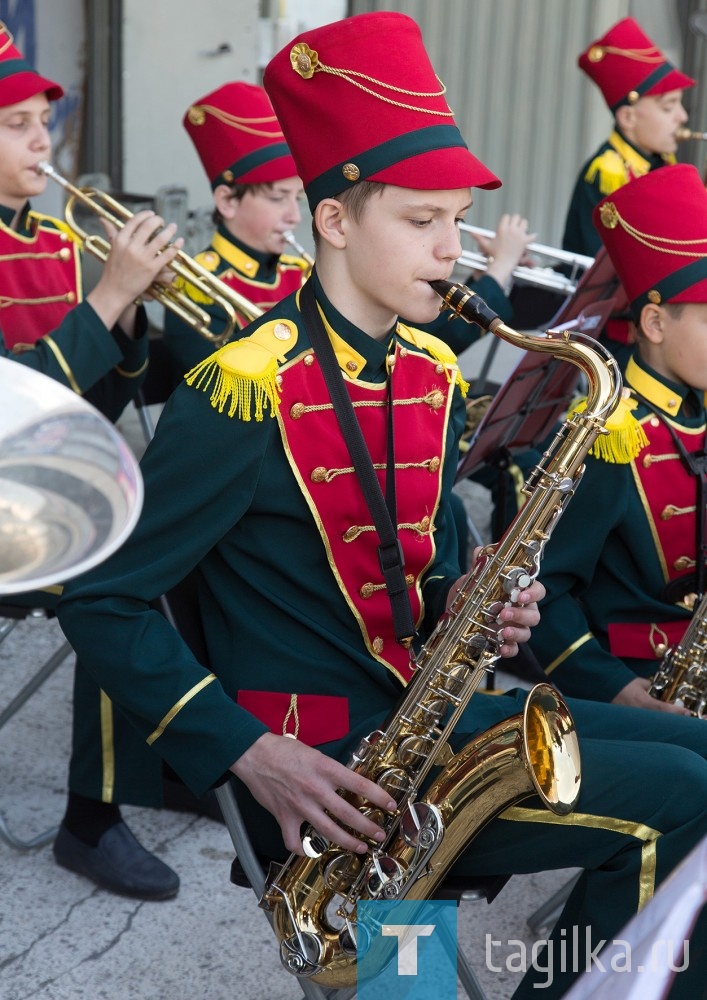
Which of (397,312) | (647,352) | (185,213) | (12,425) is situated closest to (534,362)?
(647,352)

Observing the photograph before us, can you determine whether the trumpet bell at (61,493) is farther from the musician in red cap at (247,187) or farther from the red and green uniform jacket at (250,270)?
the musician in red cap at (247,187)

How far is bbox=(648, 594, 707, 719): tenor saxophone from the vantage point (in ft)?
7.90

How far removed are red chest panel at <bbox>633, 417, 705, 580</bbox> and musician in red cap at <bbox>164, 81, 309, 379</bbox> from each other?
1.39 meters

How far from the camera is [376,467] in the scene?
6.54 feet

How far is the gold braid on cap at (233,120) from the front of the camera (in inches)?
138

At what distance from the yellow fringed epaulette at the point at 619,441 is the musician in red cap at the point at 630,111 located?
8.44ft

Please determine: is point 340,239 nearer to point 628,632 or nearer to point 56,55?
point 628,632

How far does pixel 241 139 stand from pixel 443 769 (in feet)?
7.12

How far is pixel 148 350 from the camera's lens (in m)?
3.15

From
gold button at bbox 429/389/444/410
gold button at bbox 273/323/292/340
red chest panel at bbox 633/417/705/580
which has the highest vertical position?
gold button at bbox 273/323/292/340

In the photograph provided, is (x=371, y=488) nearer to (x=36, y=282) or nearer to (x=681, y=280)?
(x=681, y=280)

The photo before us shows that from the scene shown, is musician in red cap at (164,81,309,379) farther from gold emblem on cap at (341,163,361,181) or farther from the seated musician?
gold emblem on cap at (341,163,361,181)

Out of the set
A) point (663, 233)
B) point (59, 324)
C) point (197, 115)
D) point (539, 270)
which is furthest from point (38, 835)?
point (539, 270)

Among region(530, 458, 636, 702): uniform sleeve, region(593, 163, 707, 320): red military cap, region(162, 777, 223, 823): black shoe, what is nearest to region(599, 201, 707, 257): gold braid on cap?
region(593, 163, 707, 320): red military cap
